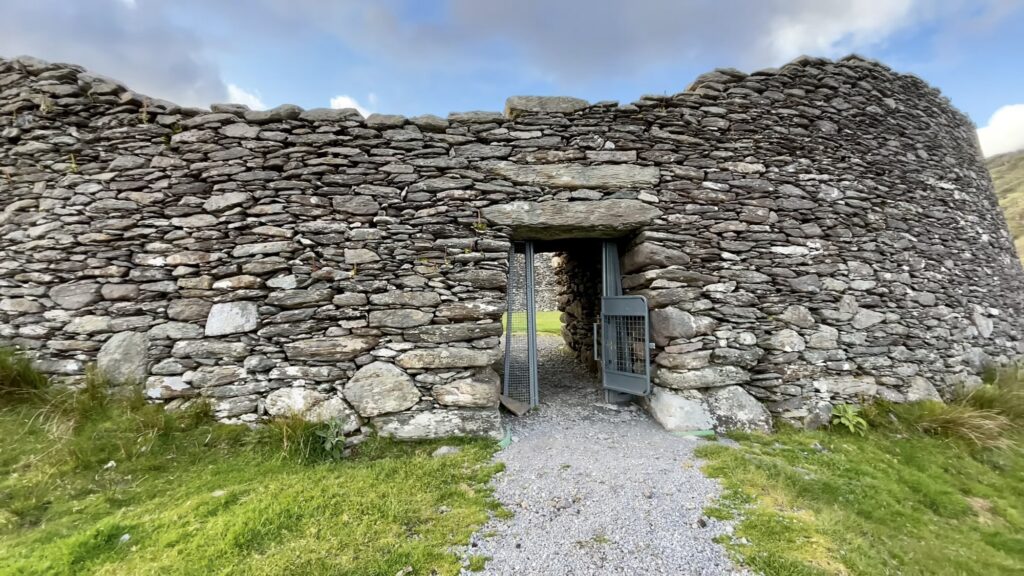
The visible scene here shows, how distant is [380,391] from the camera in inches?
175

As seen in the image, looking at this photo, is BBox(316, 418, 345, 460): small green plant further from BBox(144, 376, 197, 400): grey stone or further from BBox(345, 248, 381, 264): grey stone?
BBox(345, 248, 381, 264): grey stone

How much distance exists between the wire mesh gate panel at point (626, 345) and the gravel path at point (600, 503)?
0.50 metres

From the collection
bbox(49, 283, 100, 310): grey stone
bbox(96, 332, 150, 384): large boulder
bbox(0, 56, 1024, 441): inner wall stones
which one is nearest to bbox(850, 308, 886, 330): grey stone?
bbox(0, 56, 1024, 441): inner wall stones

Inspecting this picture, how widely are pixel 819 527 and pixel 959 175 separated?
683cm

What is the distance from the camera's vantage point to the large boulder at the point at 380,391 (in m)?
4.41

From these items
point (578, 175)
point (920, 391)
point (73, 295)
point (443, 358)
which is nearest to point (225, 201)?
point (73, 295)

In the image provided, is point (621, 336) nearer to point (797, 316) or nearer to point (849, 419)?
point (797, 316)

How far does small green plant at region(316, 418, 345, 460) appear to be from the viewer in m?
4.07

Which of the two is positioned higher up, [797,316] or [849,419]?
[797,316]

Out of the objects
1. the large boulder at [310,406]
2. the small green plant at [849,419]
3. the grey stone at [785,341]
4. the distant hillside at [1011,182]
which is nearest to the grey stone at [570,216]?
the grey stone at [785,341]

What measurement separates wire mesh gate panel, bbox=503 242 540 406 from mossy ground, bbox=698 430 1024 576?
224 centimetres

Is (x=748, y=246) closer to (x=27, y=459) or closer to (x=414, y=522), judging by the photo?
(x=414, y=522)

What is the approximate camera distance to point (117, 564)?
8.43 feet

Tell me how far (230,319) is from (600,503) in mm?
4068
